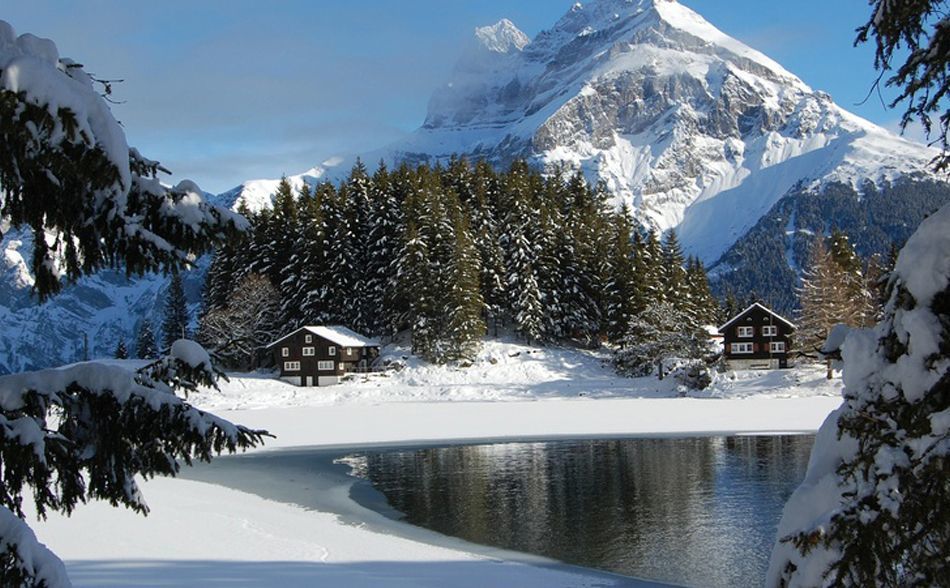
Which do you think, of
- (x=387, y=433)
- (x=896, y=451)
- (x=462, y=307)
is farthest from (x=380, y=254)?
(x=896, y=451)

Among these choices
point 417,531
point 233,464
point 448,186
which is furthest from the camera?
point 448,186

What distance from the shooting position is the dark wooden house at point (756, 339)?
7456 centimetres

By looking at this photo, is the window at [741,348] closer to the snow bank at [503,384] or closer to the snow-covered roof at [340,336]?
the snow bank at [503,384]

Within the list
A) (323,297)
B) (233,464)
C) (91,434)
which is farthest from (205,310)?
(91,434)

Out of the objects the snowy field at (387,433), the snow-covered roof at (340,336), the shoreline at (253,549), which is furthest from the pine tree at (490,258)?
the shoreline at (253,549)

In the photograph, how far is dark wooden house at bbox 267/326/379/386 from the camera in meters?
69.7

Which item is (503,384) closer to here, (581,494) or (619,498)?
(581,494)

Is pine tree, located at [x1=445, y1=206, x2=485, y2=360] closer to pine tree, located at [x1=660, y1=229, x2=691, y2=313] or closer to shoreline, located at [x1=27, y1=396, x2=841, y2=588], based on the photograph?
pine tree, located at [x1=660, y1=229, x2=691, y2=313]

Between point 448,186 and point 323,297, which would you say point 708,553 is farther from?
point 448,186

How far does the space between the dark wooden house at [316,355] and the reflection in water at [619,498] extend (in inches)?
1338

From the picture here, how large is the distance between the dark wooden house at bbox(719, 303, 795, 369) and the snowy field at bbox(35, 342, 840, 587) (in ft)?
39.2

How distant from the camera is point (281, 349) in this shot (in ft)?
234

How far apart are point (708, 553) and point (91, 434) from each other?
1528cm

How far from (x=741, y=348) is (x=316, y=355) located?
38082mm
